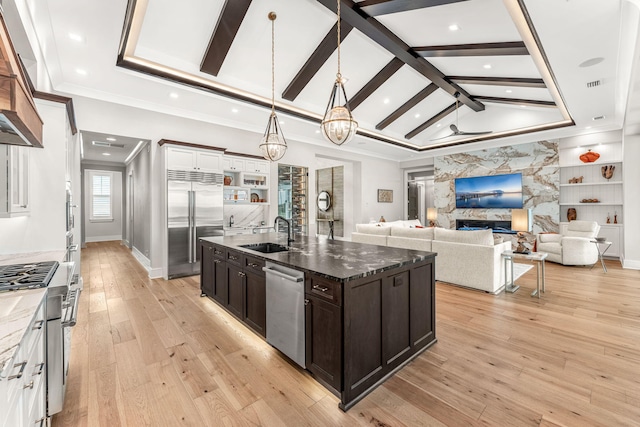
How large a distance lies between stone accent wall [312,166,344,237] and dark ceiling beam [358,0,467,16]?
6.04 metres

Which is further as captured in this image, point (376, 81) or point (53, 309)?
point (376, 81)

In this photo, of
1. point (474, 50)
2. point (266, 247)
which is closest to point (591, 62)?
point (474, 50)

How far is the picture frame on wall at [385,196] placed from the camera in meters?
9.83

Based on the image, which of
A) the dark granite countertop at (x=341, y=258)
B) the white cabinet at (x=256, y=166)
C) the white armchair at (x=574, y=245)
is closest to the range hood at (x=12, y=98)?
the dark granite countertop at (x=341, y=258)

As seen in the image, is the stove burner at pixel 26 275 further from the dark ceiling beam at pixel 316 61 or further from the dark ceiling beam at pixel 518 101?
the dark ceiling beam at pixel 518 101

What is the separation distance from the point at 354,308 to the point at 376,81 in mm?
5074

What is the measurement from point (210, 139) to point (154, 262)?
265cm

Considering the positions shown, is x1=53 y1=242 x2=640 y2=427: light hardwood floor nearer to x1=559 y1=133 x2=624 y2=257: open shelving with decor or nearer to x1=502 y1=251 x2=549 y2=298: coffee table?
x1=502 y1=251 x2=549 y2=298: coffee table

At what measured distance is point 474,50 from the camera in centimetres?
455

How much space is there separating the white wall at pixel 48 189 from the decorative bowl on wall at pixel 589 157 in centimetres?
992

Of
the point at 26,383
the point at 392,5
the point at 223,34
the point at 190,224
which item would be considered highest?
the point at 392,5

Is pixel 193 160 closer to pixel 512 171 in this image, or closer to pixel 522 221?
pixel 522 221

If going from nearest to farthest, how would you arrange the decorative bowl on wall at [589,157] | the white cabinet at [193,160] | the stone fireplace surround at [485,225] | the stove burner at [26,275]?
A: the stove burner at [26,275] < the white cabinet at [193,160] < the decorative bowl on wall at [589,157] < the stone fireplace surround at [485,225]

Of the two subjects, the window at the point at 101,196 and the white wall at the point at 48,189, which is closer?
the white wall at the point at 48,189
